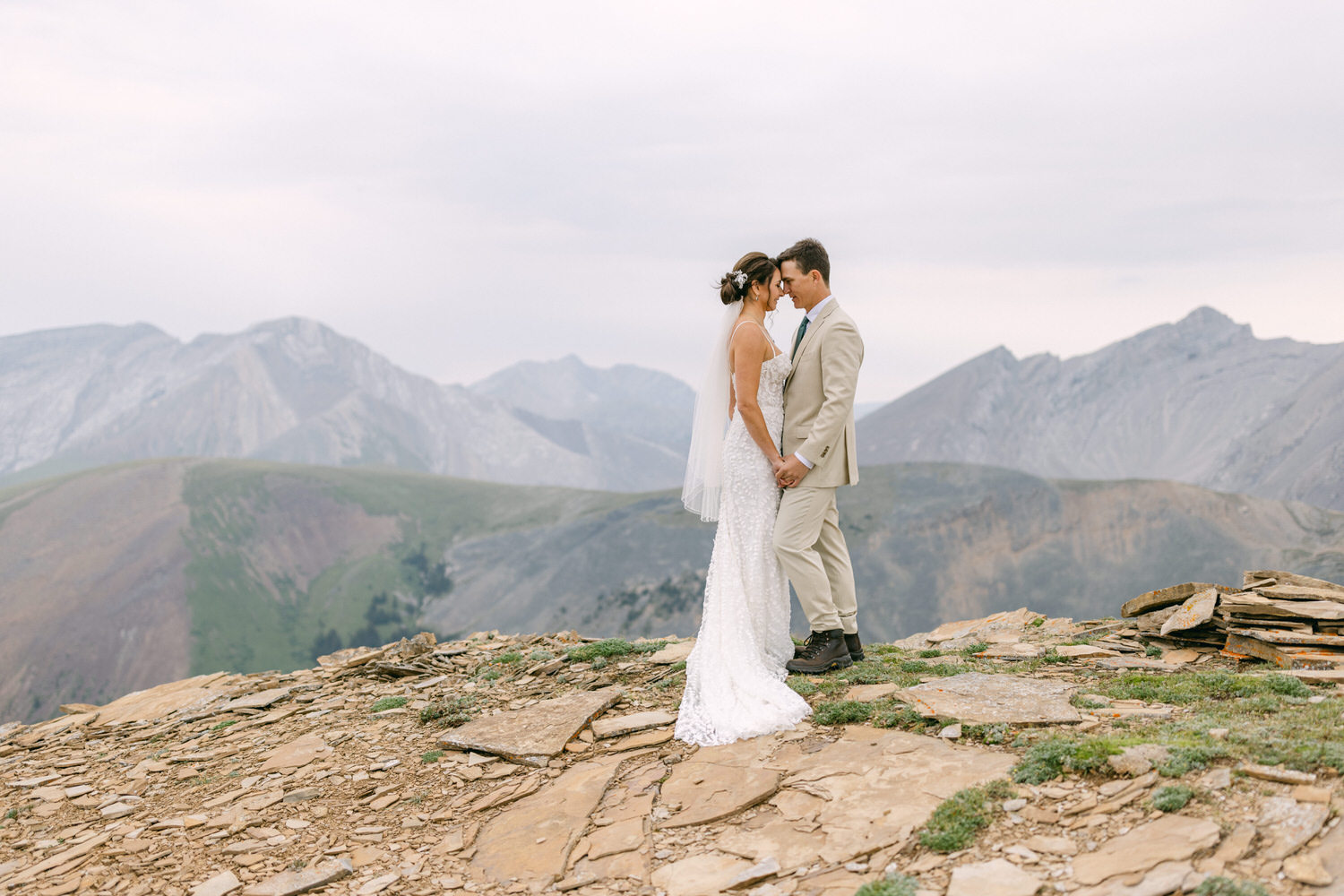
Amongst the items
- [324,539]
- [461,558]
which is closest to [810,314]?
[461,558]

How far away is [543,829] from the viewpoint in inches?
234

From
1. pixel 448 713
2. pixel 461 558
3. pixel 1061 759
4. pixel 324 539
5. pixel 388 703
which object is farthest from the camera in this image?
pixel 324 539

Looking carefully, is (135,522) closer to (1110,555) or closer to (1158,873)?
(1110,555)

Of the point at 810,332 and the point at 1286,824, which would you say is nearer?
the point at 1286,824

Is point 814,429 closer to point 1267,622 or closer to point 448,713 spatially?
point 448,713

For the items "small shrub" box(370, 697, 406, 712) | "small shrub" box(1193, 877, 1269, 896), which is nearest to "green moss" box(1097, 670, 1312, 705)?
"small shrub" box(1193, 877, 1269, 896)

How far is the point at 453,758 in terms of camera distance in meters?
7.43

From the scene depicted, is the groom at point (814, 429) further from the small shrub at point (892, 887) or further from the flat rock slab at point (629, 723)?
the small shrub at point (892, 887)

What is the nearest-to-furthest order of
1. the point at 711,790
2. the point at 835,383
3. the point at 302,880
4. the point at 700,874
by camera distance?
the point at 700,874
the point at 302,880
the point at 711,790
the point at 835,383

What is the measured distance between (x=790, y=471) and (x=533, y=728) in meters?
3.31

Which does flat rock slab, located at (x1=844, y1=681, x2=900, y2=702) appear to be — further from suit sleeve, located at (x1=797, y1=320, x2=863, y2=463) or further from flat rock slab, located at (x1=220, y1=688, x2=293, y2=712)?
flat rock slab, located at (x1=220, y1=688, x2=293, y2=712)

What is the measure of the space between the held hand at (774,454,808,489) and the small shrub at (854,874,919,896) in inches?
145

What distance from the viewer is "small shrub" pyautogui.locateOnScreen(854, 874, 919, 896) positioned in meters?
4.39

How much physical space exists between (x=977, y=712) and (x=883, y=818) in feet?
5.98
